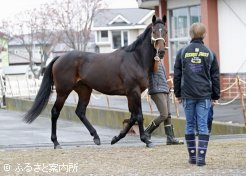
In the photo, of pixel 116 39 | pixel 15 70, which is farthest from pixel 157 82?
pixel 15 70

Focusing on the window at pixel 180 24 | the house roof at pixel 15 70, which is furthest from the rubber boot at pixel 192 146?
the house roof at pixel 15 70

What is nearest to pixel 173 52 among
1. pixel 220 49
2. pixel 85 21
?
pixel 220 49

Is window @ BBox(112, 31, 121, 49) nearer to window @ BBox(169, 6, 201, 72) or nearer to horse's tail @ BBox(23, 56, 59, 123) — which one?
window @ BBox(169, 6, 201, 72)

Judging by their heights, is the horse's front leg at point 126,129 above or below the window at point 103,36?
below

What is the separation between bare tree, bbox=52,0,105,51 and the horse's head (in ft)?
138

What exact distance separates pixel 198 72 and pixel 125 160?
70.7 inches

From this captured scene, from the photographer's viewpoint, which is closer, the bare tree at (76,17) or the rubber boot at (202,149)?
the rubber boot at (202,149)

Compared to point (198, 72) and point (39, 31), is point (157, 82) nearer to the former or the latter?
point (198, 72)

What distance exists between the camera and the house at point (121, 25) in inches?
2640

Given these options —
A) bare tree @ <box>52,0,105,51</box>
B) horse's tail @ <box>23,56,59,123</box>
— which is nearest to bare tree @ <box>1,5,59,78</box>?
bare tree @ <box>52,0,105,51</box>

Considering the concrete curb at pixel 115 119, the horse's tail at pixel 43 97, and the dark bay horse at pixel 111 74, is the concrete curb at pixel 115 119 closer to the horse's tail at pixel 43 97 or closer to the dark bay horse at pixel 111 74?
the dark bay horse at pixel 111 74

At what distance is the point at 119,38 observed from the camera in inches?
2756

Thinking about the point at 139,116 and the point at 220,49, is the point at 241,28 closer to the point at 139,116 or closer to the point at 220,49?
the point at 220,49

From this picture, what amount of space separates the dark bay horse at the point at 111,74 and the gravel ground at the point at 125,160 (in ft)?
2.52
